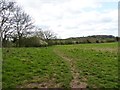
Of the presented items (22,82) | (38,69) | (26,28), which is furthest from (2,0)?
(22,82)

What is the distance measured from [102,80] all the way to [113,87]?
4.30 feet

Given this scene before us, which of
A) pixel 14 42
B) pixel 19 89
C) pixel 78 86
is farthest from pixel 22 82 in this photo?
pixel 14 42

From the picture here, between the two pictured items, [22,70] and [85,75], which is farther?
[22,70]

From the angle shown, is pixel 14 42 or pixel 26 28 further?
pixel 26 28

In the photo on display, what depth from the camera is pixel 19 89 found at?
9516mm

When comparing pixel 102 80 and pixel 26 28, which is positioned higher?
pixel 26 28

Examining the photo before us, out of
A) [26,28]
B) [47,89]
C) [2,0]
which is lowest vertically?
[47,89]

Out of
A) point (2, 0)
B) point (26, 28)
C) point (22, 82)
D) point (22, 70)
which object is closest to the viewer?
point (22, 82)

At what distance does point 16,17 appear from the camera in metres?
51.2

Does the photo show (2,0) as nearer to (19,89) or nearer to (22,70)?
(22,70)

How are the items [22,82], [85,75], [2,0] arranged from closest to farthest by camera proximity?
[22,82] → [85,75] → [2,0]

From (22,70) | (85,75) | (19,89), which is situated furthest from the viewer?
(22,70)

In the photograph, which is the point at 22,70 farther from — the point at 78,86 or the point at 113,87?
the point at 113,87

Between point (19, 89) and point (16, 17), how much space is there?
4290 centimetres
